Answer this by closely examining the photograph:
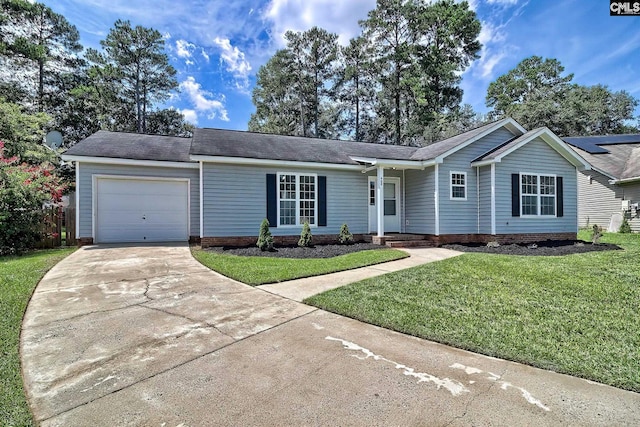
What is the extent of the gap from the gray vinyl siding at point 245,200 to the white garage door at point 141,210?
2.43 metres

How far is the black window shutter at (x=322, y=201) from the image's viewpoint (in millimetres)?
11477

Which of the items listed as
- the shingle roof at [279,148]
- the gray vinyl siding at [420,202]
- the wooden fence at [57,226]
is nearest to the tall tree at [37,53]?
the wooden fence at [57,226]

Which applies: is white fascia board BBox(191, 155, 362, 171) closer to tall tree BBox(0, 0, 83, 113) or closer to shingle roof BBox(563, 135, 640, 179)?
shingle roof BBox(563, 135, 640, 179)

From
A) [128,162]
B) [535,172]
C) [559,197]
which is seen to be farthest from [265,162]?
[559,197]

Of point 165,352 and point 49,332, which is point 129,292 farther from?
point 165,352

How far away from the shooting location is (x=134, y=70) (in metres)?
27.6

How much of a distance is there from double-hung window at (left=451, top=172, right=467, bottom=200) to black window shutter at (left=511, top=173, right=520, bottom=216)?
66.5 inches

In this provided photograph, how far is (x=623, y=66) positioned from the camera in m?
18.7

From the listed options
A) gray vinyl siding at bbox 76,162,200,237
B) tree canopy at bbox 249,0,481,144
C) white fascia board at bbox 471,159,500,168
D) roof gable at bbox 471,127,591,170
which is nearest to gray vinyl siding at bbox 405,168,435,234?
white fascia board at bbox 471,159,500,168

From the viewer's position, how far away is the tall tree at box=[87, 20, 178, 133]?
84.8 ft

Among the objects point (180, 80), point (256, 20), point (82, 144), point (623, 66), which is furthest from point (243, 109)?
point (623, 66)

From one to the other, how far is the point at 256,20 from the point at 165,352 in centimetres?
1691

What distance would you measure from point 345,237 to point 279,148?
4221 millimetres

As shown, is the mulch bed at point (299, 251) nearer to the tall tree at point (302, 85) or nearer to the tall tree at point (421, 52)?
the tall tree at point (421, 52)
